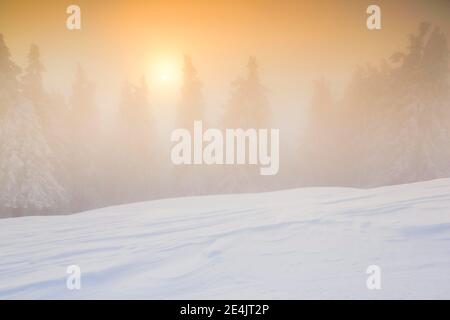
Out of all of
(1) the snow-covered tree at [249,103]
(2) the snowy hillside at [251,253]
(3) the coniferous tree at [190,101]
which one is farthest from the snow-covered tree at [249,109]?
(2) the snowy hillside at [251,253]

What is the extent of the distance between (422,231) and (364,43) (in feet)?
78.1

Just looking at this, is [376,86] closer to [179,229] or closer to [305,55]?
[305,55]

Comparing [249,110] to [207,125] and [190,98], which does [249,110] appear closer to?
[207,125]

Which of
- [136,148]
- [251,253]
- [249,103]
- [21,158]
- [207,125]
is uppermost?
[249,103]

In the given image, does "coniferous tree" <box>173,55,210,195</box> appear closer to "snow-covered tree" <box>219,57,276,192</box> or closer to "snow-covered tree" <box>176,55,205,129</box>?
"snow-covered tree" <box>176,55,205,129</box>

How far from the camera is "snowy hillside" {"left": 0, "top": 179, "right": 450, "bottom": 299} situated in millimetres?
3283

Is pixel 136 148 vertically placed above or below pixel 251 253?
above

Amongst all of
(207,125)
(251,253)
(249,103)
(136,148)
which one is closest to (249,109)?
(249,103)

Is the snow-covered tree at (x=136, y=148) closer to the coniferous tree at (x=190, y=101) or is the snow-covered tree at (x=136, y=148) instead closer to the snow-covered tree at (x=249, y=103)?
the coniferous tree at (x=190, y=101)

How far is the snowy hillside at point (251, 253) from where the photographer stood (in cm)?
328

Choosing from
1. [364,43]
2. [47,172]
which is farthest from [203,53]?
[47,172]

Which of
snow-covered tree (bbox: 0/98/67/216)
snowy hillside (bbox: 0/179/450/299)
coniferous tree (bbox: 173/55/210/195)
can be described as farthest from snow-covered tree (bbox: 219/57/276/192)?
snowy hillside (bbox: 0/179/450/299)

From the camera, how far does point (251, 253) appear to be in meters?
4.05

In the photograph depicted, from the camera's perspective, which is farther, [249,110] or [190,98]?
[190,98]
